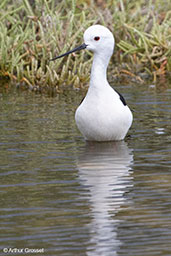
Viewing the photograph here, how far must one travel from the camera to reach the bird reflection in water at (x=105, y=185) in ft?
15.7

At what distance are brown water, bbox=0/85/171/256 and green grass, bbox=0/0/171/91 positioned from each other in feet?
8.23

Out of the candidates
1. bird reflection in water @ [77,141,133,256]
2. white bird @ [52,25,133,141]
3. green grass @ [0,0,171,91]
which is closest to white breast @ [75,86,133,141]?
white bird @ [52,25,133,141]

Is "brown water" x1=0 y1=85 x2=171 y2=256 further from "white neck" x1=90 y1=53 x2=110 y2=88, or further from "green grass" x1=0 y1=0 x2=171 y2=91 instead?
"green grass" x1=0 y1=0 x2=171 y2=91

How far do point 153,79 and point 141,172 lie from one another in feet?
21.5

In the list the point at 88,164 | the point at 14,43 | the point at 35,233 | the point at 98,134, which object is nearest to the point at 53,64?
the point at 14,43

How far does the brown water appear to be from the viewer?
4793 mm

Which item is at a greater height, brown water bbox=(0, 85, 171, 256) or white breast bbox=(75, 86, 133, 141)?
white breast bbox=(75, 86, 133, 141)

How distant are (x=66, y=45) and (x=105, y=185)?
6.12 meters

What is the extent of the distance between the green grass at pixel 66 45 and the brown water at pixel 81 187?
8.23 ft

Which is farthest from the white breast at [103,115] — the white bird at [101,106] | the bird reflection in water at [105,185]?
the bird reflection in water at [105,185]

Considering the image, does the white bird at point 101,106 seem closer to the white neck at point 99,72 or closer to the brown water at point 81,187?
the white neck at point 99,72

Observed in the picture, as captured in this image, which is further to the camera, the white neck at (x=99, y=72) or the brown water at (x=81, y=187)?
the white neck at (x=99, y=72)

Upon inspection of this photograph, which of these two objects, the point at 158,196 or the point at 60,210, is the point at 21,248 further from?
the point at 158,196

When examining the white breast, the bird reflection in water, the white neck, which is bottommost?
the bird reflection in water
